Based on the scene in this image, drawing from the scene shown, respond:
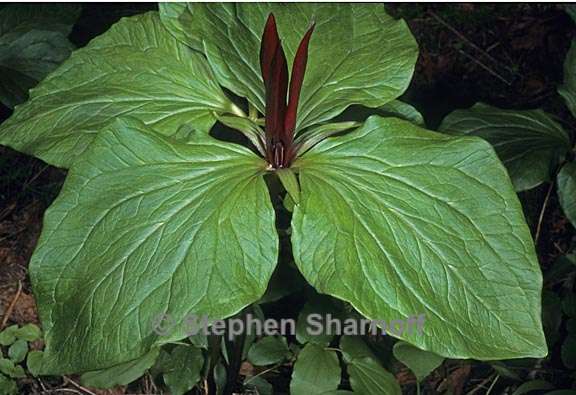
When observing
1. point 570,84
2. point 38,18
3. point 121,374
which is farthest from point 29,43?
point 570,84

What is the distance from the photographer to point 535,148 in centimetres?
150

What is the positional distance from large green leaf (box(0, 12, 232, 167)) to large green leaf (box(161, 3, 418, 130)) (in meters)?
0.04

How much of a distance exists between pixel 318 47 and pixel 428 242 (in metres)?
0.38

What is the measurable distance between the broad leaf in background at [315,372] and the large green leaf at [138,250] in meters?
0.49

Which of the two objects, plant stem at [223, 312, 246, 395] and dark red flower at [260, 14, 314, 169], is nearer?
dark red flower at [260, 14, 314, 169]

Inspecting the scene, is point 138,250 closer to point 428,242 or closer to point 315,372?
point 428,242

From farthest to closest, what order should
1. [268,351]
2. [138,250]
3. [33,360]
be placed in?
[33,360]
[268,351]
[138,250]

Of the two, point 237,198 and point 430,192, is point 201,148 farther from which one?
point 430,192

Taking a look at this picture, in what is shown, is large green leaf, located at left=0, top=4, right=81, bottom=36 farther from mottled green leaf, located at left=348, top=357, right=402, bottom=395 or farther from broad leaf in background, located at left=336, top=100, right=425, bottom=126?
mottled green leaf, located at left=348, top=357, right=402, bottom=395

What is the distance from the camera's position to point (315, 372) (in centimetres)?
140

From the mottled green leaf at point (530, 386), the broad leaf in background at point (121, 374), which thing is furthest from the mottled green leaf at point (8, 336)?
the mottled green leaf at point (530, 386)

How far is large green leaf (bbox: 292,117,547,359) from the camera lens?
0.93 metres

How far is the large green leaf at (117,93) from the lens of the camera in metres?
1.13

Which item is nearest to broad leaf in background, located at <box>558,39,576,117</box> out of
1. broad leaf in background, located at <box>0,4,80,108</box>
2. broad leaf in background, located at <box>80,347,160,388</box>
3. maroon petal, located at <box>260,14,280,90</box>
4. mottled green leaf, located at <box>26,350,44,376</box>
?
maroon petal, located at <box>260,14,280,90</box>
